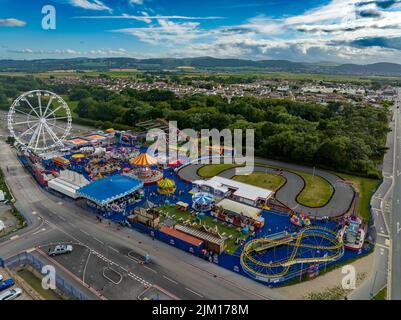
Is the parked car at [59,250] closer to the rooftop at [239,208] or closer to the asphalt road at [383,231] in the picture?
the rooftop at [239,208]

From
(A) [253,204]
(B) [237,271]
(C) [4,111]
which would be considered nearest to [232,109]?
(A) [253,204]

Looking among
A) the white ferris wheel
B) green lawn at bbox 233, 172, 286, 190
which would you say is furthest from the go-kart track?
the white ferris wheel

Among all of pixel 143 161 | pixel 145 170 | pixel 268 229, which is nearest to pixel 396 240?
pixel 268 229

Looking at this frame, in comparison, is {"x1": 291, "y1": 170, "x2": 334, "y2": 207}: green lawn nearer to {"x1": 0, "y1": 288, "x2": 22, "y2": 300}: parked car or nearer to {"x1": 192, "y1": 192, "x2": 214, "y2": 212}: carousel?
{"x1": 192, "y1": 192, "x2": 214, "y2": 212}: carousel

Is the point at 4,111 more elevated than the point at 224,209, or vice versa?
the point at 4,111

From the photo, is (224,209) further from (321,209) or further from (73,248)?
(73,248)
